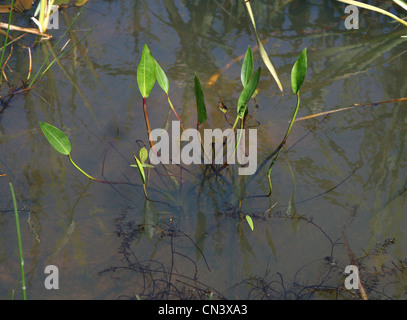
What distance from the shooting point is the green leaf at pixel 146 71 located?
4.78 feet

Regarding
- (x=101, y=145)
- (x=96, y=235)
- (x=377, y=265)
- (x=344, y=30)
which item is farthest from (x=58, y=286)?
(x=344, y=30)

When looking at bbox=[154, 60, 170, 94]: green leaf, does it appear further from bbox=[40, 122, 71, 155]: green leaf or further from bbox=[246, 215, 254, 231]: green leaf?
bbox=[246, 215, 254, 231]: green leaf

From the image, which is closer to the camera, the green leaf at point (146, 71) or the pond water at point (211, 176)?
the pond water at point (211, 176)

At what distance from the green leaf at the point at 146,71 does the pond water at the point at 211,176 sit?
0.98 ft

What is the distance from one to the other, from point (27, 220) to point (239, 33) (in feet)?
4.60

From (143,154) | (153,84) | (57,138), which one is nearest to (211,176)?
(143,154)

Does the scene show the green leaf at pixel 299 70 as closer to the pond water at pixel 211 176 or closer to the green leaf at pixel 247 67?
the green leaf at pixel 247 67

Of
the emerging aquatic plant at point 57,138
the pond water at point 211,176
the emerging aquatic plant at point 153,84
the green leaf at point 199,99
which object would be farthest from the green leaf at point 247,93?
the emerging aquatic plant at point 57,138

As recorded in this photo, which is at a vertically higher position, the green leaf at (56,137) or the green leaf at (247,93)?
the green leaf at (247,93)

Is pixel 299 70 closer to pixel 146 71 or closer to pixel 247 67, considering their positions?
pixel 247 67

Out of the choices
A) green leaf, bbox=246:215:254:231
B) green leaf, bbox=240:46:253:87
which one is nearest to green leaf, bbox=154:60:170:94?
green leaf, bbox=240:46:253:87

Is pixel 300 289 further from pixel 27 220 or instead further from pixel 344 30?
pixel 344 30

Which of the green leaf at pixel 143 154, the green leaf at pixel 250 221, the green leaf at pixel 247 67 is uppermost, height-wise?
the green leaf at pixel 247 67

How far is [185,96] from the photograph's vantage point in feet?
6.47
